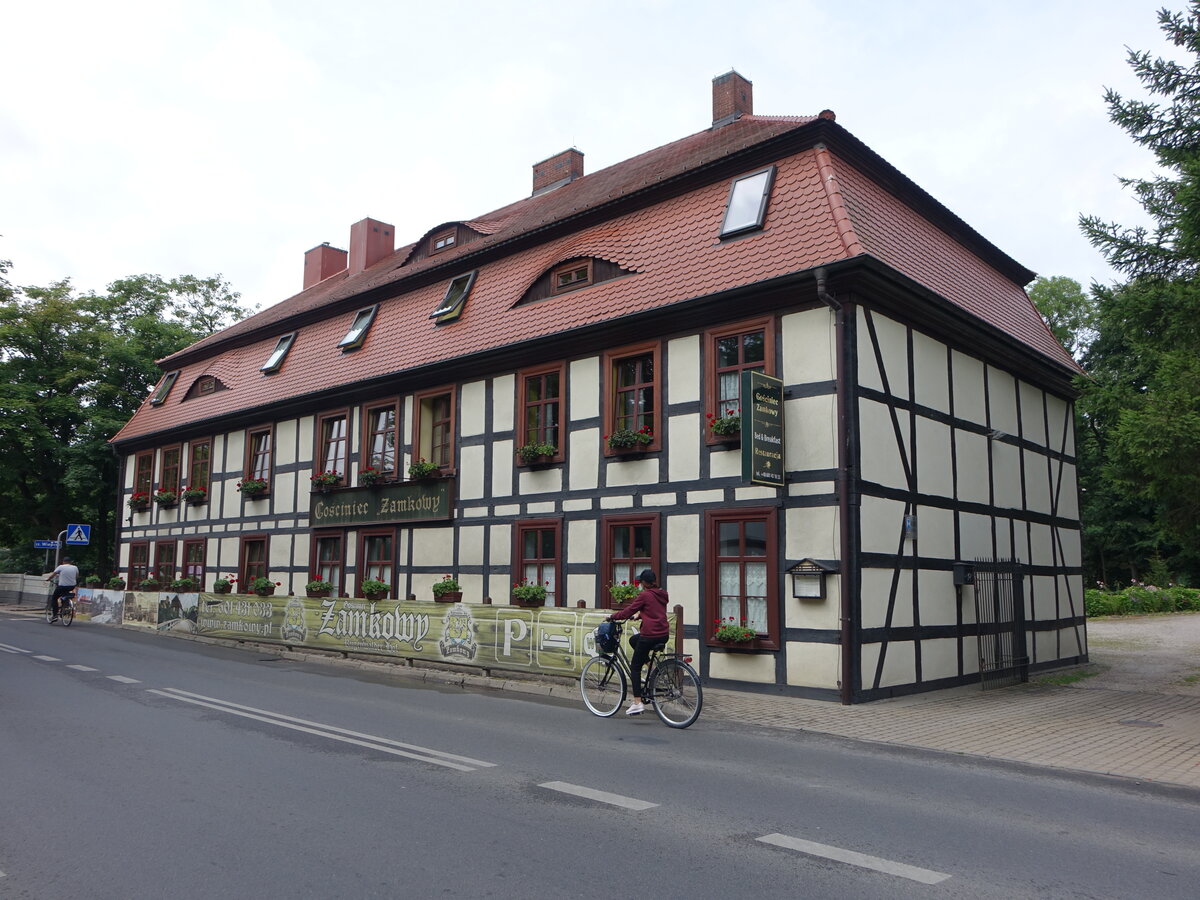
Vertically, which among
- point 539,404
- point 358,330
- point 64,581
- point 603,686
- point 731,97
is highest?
point 731,97

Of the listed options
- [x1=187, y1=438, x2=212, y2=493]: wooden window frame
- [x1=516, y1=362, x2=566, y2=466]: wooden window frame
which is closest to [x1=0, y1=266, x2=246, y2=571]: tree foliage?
[x1=187, y1=438, x2=212, y2=493]: wooden window frame

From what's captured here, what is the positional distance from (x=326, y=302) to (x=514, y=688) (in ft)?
44.6

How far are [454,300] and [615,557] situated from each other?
7.40 meters

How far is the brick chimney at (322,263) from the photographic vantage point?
1280 inches

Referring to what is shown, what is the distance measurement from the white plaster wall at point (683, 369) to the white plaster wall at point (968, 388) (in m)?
4.37

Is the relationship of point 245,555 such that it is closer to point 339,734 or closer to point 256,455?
point 256,455

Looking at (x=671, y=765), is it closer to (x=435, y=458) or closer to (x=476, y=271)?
(x=435, y=458)

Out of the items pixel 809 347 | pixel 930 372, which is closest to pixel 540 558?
pixel 809 347

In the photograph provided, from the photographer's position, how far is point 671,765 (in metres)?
8.05

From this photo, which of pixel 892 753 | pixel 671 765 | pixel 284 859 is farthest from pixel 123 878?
pixel 892 753

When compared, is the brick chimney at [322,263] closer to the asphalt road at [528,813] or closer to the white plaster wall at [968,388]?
the white plaster wall at [968,388]

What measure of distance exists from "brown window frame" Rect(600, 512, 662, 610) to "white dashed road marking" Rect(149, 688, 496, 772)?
6.06 meters

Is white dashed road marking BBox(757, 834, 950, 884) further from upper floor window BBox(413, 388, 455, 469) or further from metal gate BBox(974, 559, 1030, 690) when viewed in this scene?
upper floor window BBox(413, 388, 455, 469)

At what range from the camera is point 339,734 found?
360 inches
